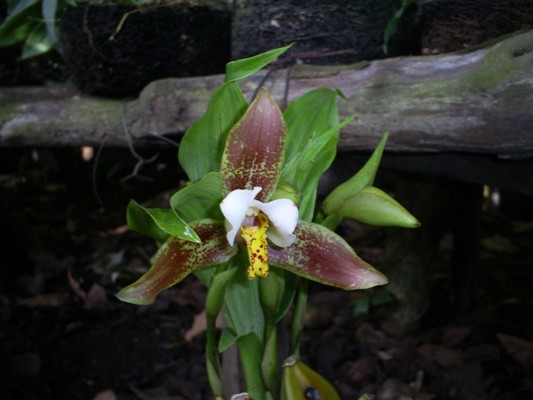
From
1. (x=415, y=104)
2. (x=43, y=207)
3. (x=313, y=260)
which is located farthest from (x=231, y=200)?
(x=43, y=207)

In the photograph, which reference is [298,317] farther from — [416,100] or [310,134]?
[416,100]

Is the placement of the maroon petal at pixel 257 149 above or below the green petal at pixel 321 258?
above

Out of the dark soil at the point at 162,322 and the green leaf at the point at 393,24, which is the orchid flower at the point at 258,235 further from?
the dark soil at the point at 162,322

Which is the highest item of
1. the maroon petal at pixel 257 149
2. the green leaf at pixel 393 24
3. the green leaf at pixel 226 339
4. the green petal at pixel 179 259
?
the green leaf at pixel 393 24

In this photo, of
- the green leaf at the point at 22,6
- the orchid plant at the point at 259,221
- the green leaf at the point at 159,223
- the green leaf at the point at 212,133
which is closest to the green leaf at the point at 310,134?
the orchid plant at the point at 259,221

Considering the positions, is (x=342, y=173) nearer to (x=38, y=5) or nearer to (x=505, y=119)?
(x=505, y=119)

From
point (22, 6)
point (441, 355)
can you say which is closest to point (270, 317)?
point (441, 355)
